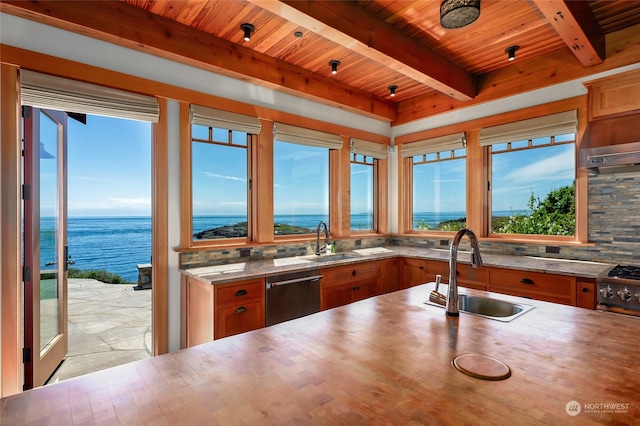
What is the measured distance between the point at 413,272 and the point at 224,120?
272 cm

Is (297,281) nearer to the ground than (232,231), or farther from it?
nearer to the ground

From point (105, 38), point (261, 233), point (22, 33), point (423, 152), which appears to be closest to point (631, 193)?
point (423, 152)

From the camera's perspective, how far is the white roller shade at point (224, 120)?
2945 mm

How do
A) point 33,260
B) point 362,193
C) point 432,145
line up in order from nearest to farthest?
point 33,260
point 432,145
point 362,193

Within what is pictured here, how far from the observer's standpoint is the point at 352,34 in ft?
7.78

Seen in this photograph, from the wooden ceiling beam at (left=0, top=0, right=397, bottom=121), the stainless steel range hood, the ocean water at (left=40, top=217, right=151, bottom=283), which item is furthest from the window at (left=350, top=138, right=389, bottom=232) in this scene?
the ocean water at (left=40, top=217, right=151, bottom=283)

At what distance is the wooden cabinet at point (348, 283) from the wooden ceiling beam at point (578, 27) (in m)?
2.61

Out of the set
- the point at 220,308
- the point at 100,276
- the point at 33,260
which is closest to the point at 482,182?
the point at 220,308

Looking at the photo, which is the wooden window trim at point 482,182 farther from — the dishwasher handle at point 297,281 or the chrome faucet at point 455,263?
the chrome faucet at point 455,263

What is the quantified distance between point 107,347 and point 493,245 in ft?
14.5

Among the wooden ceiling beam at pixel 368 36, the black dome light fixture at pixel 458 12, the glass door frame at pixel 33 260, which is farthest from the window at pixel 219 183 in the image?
the black dome light fixture at pixel 458 12

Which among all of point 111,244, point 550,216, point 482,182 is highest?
point 482,182

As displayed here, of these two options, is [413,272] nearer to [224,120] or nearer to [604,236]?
[604,236]

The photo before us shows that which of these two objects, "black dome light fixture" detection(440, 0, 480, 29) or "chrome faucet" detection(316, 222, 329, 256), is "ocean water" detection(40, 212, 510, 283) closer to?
"chrome faucet" detection(316, 222, 329, 256)
